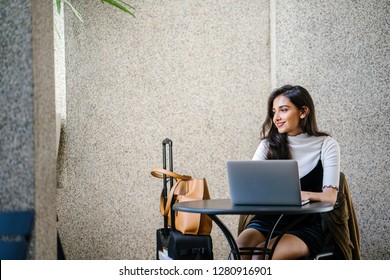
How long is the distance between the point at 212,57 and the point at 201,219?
4.40 feet

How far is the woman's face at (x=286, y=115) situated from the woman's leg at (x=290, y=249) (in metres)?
0.61

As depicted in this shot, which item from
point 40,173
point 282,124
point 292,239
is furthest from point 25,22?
point 282,124

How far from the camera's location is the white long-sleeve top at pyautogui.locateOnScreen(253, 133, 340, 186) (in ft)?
7.39

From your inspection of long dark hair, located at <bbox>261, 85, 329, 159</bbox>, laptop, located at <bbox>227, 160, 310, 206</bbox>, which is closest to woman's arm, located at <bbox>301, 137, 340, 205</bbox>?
long dark hair, located at <bbox>261, 85, 329, 159</bbox>

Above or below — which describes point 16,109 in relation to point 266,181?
above

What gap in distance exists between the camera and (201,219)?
7.86ft

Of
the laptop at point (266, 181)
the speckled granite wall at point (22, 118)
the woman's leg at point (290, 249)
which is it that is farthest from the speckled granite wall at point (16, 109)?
the woman's leg at point (290, 249)

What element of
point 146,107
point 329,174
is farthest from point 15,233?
point 146,107

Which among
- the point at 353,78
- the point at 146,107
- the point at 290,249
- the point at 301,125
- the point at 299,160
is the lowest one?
the point at 290,249

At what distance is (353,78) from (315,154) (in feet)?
3.20

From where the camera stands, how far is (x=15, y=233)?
1.15 m

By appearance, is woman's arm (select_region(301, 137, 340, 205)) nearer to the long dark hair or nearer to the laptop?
the long dark hair

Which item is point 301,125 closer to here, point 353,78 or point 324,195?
point 324,195

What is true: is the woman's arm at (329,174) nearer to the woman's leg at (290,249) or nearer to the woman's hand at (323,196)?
the woman's hand at (323,196)
